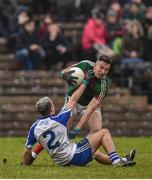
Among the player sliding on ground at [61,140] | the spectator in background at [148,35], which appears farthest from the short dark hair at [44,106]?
the spectator in background at [148,35]

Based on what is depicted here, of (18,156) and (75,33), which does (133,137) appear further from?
(18,156)

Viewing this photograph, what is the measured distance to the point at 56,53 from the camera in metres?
27.4

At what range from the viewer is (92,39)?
27.5 m

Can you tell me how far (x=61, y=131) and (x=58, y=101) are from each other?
11.3 metres

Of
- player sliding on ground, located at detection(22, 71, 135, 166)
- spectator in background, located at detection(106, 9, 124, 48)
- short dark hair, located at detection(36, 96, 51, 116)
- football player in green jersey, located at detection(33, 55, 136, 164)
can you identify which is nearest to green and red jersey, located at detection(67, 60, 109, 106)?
football player in green jersey, located at detection(33, 55, 136, 164)

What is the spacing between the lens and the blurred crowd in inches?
1072

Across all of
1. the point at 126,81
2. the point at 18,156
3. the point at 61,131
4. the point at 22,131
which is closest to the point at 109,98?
the point at 126,81

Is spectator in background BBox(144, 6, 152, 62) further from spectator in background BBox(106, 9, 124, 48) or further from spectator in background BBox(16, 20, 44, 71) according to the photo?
spectator in background BBox(16, 20, 44, 71)

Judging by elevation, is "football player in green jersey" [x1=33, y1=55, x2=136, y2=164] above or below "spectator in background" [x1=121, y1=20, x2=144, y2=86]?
above

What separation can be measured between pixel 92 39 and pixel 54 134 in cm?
1304

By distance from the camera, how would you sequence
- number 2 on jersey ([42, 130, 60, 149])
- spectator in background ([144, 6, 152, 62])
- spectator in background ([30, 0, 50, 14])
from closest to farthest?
number 2 on jersey ([42, 130, 60, 149]) < spectator in background ([144, 6, 152, 62]) < spectator in background ([30, 0, 50, 14])

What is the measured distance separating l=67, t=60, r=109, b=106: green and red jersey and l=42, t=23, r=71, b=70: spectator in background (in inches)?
426

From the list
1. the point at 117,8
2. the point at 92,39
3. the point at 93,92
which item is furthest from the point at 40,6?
the point at 93,92

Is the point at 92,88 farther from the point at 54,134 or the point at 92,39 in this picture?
the point at 92,39
